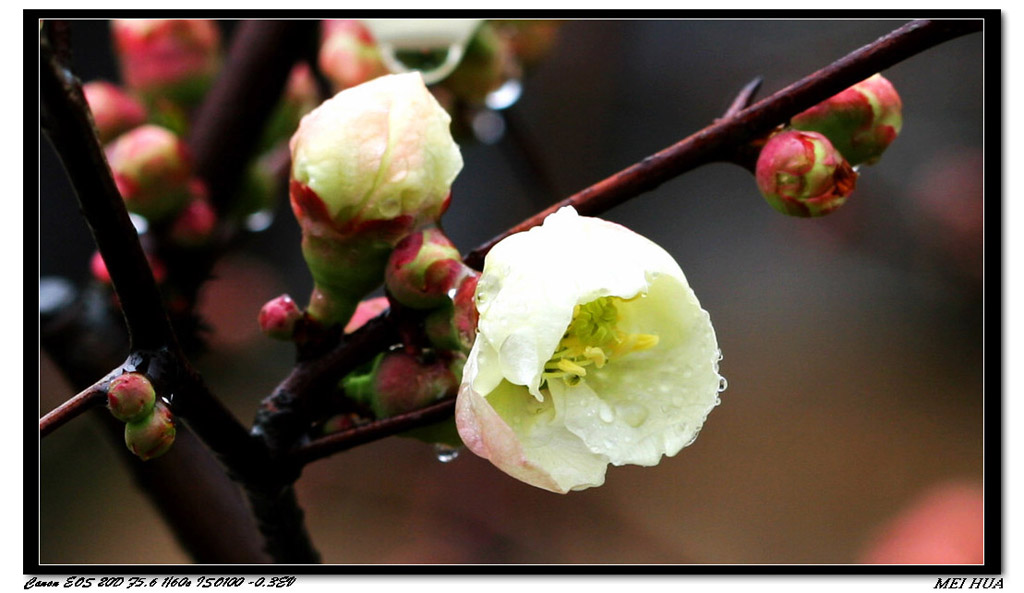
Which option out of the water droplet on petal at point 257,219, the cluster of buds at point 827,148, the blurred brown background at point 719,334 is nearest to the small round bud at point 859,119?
the cluster of buds at point 827,148

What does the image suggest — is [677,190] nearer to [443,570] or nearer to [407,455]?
[407,455]

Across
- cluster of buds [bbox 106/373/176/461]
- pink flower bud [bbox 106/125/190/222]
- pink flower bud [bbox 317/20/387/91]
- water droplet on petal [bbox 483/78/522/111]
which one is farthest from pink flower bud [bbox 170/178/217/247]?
cluster of buds [bbox 106/373/176/461]

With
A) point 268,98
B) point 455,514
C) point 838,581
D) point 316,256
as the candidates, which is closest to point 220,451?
point 316,256

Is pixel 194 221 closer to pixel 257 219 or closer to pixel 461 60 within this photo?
A: pixel 257 219

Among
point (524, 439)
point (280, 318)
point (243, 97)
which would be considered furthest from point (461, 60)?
point (524, 439)

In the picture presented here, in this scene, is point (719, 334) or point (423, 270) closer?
point (423, 270)

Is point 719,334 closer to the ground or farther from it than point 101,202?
closer to the ground

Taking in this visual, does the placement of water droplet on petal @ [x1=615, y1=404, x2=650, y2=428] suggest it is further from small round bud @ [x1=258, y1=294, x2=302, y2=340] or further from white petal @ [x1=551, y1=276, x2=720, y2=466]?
small round bud @ [x1=258, y1=294, x2=302, y2=340]
